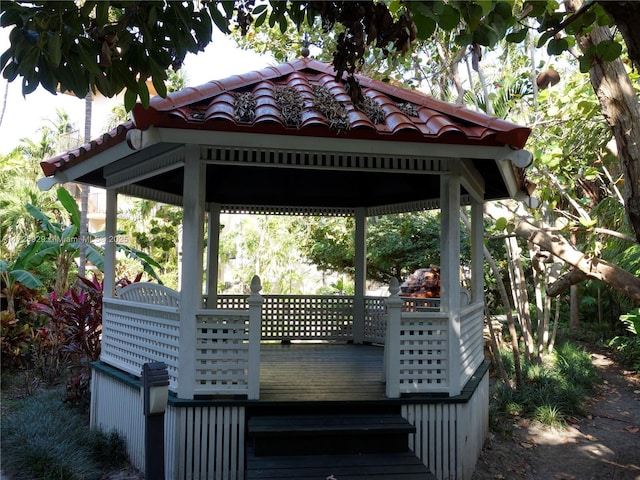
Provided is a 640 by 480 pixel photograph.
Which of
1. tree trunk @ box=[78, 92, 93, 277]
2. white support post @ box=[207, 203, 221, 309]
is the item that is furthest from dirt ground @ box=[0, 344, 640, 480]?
tree trunk @ box=[78, 92, 93, 277]

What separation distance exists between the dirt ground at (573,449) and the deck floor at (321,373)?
1.60 meters

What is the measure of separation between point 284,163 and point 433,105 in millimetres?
1674

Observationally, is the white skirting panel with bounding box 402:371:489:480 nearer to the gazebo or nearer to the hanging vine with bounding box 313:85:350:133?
the gazebo

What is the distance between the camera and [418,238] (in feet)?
51.0

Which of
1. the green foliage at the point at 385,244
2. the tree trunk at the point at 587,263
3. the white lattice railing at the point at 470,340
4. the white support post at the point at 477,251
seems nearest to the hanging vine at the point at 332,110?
the white lattice railing at the point at 470,340

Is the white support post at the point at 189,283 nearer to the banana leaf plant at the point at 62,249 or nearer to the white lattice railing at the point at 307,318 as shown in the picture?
the white lattice railing at the point at 307,318

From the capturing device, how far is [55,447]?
17.8 ft

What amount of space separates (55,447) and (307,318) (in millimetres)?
4869

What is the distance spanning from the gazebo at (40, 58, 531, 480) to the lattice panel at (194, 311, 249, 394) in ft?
0.05

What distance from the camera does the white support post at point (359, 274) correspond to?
9344mm

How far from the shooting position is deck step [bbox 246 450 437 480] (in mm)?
4203

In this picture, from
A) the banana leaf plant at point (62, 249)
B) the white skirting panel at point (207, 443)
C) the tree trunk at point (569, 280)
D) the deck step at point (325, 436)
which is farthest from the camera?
the banana leaf plant at point (62, 249)

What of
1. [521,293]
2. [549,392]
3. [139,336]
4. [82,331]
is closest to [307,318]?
[82,331]

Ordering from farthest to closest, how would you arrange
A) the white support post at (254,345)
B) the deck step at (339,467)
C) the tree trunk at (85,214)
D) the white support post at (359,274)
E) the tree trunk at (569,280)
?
the tree trunk at (85,214), the white support post at (359,274), the tree trunk at (569,280), the white support post at (254,345), the deck step at (339,467)
